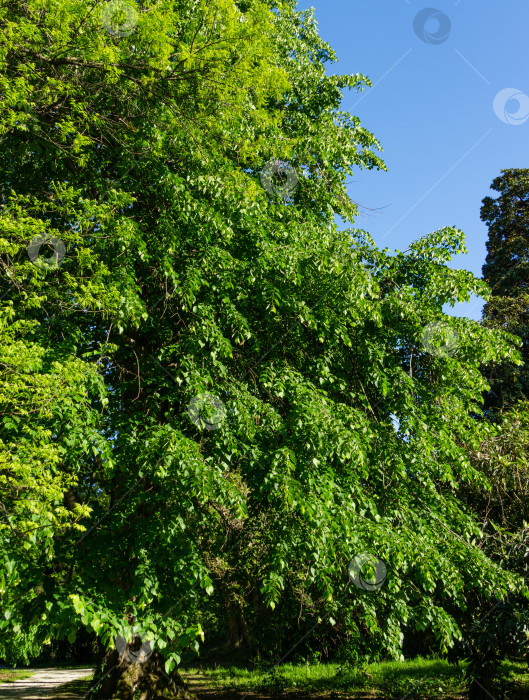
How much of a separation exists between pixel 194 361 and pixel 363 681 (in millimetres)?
8577

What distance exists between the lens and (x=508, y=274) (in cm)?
1833

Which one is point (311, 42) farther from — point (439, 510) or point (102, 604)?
point (102, 604)

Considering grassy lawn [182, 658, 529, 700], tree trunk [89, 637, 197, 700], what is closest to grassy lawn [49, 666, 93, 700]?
grassy lawn [182, 658, 529, 700]

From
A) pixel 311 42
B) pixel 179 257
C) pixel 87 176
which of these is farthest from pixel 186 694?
pixel 311 42

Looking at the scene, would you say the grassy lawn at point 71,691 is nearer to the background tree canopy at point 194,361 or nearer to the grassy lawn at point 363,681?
the grassy lawn at point 363,681

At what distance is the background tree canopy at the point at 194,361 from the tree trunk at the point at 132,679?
180 millimetres

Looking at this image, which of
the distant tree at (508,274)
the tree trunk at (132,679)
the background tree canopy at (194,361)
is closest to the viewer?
the background tree canopy at (194,361)

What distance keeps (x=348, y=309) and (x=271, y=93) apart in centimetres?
394

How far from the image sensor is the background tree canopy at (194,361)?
17.5 feet

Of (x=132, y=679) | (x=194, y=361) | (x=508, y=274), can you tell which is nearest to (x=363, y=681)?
(x=132, y=679)

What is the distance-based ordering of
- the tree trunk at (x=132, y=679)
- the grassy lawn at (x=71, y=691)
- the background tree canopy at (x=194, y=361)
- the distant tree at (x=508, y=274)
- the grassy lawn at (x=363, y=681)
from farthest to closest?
the distant tree at (x=508, y=274)
the grassy lawn at (x=71, y=691)
the grassy lawn at (x=363, y=681)
the tree trunk at (x=132, y=679)
the background tree canopy at (x=194, y=361)

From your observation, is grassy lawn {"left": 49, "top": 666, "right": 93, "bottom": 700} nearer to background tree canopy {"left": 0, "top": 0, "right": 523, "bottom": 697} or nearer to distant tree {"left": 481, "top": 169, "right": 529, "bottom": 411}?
background tree canopy {"left": 0, "top": 0, "right": 523, "bottom": 697}

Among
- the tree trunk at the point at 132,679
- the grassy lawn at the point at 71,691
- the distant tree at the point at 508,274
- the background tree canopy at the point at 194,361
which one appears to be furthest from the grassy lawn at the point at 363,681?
the distant tree at the point at 508,274

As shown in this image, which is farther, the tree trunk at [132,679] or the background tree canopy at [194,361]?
the tree trunk at [132,679]
